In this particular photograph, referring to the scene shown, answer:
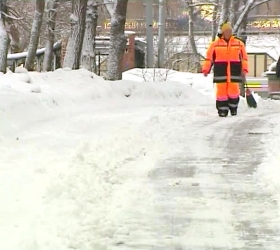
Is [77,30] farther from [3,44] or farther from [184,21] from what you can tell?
[184,21]

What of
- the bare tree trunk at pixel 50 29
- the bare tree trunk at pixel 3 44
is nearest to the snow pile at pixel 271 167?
the bare tree trunk at pixel 3 44

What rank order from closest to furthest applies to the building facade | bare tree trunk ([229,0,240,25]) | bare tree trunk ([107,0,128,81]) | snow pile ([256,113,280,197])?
1. snow pile ([256,113,280,197])
2. bare tree trunk ([107,0,128,81])
3. bare tree trunk ([229,0,240,25])
4. the building facade

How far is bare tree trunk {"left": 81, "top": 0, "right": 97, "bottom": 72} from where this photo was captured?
71.4ft

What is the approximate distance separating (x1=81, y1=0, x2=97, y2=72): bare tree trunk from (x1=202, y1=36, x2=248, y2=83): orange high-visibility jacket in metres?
8.14

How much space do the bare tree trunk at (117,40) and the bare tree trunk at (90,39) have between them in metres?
0.89

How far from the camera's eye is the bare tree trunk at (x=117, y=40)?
20.5m

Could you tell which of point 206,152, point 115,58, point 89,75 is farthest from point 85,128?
point 115,58

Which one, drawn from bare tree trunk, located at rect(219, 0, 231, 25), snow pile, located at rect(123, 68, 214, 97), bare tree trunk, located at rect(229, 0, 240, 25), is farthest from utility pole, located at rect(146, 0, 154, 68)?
bare tree trunk, located at rect(229, 0, 240, 25)

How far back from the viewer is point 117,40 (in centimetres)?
2067

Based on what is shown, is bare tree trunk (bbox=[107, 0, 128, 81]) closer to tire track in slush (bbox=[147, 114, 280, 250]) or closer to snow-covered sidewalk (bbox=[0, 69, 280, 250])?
snow-covered sidewalk (bbox=[0, 69, 280, 250])

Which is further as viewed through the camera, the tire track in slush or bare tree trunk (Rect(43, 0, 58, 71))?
bare tree trunk (Rect(43, 0, 58, 71))

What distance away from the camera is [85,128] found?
413 inches

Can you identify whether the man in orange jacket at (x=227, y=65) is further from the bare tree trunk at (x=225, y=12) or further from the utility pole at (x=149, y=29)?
the bare tree trunk at (x=225, y=12)

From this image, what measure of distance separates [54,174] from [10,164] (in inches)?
32.4
